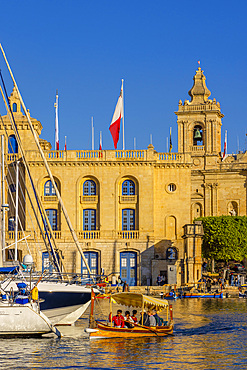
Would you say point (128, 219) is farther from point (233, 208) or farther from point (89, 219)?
point (233, 208)

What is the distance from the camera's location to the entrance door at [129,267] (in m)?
65.3

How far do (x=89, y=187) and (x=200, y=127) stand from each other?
30.9 meters

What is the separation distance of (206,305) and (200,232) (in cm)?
1304

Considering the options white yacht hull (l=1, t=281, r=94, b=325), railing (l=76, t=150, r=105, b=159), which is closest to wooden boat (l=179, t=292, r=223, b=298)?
railing (l=76, t=150, r=105, b=159)

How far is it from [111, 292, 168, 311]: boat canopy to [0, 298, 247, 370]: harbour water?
1.64 m

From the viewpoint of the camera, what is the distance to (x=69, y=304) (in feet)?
115

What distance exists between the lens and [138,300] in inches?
1358

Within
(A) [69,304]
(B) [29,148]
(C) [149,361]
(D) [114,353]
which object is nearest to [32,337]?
(A) [69,304]

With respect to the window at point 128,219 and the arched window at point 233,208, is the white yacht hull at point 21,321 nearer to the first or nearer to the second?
the window at point 128,219

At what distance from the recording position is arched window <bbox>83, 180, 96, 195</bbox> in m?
66.7

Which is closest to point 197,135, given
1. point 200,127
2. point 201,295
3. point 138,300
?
point 200,127

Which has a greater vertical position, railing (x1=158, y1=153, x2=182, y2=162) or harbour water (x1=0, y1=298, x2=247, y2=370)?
railing (x1=158, y1=153, x2=182, y2=162)

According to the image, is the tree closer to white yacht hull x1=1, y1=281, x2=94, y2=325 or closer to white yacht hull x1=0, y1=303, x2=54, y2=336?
white yacht hull x1=1, y1=281, x2=94, y2=325

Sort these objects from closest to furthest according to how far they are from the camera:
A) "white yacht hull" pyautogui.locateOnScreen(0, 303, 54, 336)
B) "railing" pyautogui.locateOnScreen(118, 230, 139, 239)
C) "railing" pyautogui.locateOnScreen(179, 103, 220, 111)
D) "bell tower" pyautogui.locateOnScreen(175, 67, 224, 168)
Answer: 1. "white yacht hull" pyautogui.locateOnScreen(0, 303, 54, 336)
2. "railing" pyautogui.locateOnScreen(118, 230, 139, 239)
3. "bell tower" pyautogui.locateOnScreen(175, 67, 224, 168)
4. "railing" pyautogui.locateOnScreen(179, 103, 220, 111)
